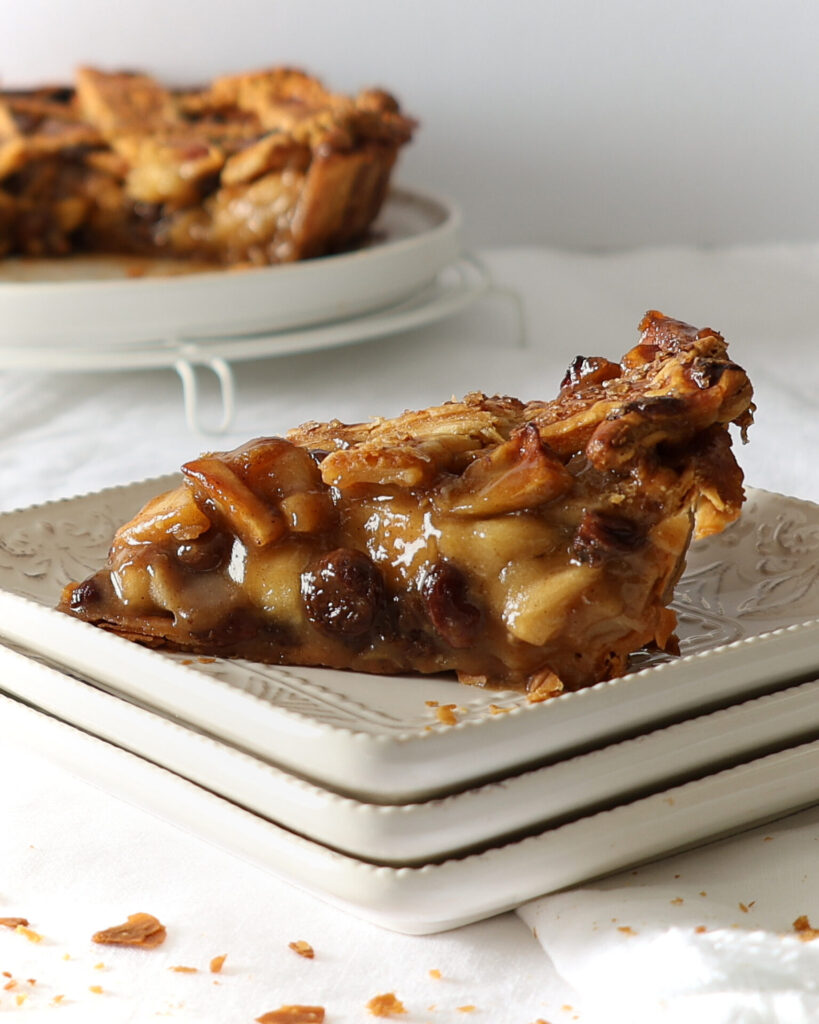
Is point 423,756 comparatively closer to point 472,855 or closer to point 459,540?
point 472,855

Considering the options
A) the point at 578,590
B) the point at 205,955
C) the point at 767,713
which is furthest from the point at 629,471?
the point at 205,955

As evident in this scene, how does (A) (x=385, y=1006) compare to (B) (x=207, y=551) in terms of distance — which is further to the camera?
(B) (x=207, y=551)

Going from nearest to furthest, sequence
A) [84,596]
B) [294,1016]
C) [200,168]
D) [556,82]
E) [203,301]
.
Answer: [294,1016]
[84,596]
[203,301]
[200,168]
[556,82]

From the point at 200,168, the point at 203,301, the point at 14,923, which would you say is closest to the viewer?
the point at 14,923

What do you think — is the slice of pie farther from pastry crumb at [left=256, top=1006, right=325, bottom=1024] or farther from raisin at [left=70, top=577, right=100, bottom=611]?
pastry crumb at [left=256, top=1006, right=325, bottom=1024]

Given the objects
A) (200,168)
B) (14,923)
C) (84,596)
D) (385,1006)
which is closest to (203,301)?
(200,168)

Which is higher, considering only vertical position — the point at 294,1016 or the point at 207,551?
the point at 207,551

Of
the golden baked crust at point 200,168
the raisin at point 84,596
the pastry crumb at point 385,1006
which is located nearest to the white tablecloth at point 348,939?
the pastry crumb at point 385,1006

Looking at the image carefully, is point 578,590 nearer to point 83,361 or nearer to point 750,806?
point 750,806

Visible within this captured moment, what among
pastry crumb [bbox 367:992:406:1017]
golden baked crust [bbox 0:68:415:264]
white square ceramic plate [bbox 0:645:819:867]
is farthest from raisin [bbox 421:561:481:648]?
golden baked crust [bbox 0:68:415:264]
